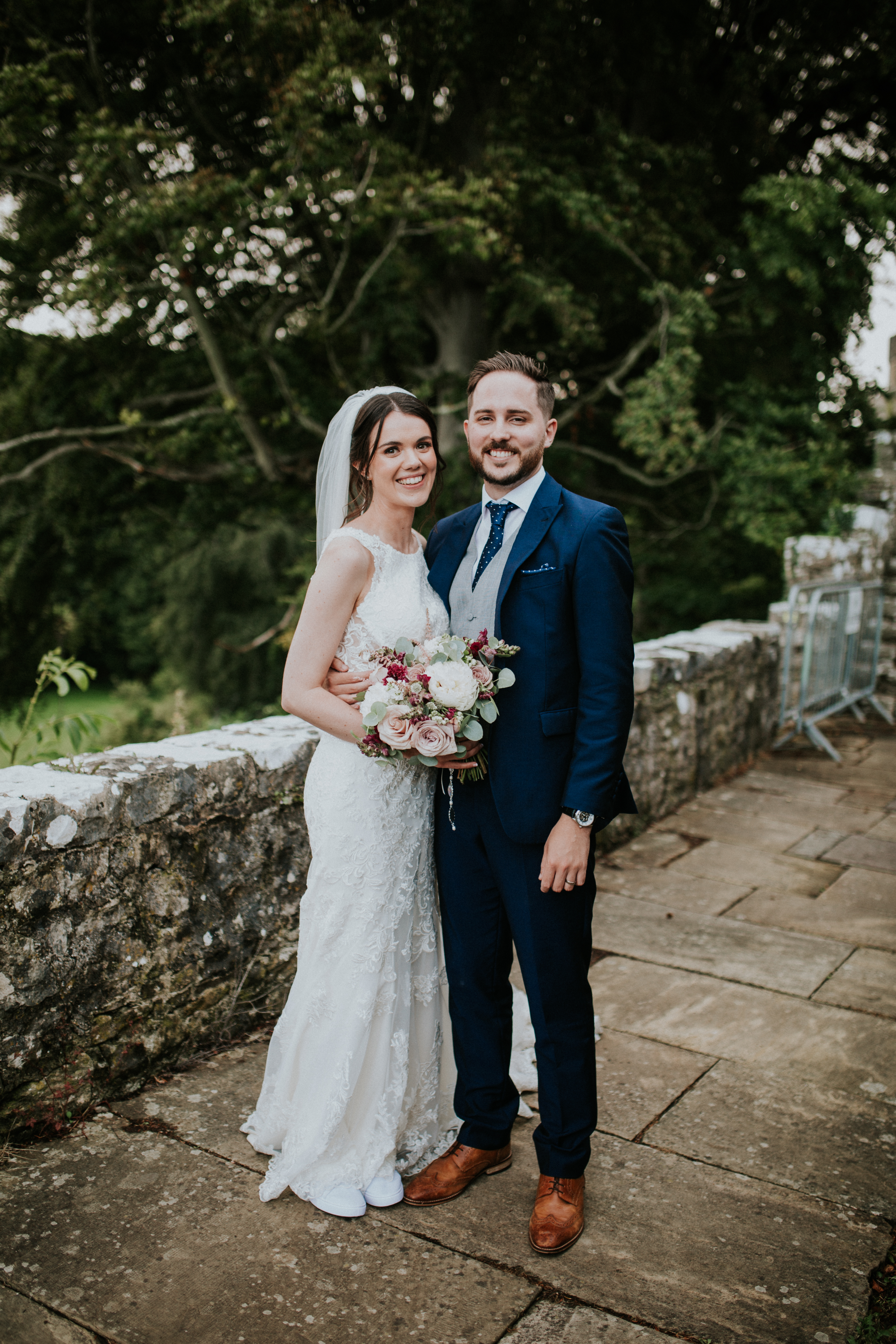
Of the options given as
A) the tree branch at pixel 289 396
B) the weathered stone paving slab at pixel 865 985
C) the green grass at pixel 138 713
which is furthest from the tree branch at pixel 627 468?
the weathered stone paving slab at pixel 865 985

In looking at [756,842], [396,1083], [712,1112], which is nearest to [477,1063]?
[396,1083]

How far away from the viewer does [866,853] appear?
5.55 metres

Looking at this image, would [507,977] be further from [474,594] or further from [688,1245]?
[474,594]

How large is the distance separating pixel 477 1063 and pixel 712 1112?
857mm

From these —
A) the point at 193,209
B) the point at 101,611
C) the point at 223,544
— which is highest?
the point at 193,209

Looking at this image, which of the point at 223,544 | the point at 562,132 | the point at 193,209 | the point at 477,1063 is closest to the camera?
the point at 477,1063

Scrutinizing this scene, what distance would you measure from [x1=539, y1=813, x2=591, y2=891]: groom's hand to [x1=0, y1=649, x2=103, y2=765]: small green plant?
6.30 feet

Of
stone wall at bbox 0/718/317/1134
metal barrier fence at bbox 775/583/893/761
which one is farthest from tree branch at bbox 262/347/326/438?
stone wall at bbox 0/718/317/1134

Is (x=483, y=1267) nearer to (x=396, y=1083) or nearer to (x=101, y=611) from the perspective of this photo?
(x=396, y=1083)

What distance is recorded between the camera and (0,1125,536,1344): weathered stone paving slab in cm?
209

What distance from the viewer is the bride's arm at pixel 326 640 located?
2555 mm

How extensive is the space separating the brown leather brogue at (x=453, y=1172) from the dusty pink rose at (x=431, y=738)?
117cm

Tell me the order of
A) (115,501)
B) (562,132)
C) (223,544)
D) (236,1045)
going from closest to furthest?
(236,1045) → (562,132) → (115,501) → (223,544)

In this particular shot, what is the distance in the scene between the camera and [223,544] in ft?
50.1
